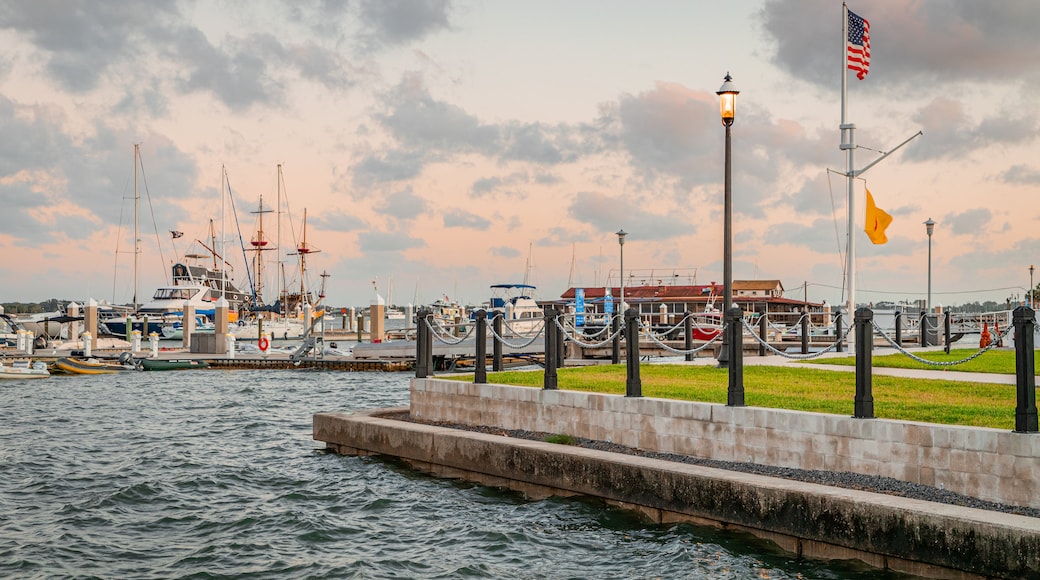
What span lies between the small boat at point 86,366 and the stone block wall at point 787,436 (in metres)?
31.0

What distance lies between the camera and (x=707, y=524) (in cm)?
982

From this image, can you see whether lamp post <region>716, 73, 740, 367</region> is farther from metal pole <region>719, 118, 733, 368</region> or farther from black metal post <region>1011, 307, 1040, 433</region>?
black metal post <region>1011, 307, 1040, 433</region>

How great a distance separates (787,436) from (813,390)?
328cm

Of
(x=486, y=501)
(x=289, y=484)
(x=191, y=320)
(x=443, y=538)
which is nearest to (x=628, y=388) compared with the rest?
(x=486, y=501)

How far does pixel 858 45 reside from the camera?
2530 cm

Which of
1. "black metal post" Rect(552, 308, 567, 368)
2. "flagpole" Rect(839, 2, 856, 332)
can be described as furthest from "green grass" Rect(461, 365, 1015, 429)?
"flagpole" Rect(839, 2, 856, 332)

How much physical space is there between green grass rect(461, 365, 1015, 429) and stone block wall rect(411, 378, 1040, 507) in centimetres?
83

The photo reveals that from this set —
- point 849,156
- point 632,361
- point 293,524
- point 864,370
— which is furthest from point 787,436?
point 849,156

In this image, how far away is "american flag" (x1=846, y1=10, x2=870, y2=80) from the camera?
82.7ft

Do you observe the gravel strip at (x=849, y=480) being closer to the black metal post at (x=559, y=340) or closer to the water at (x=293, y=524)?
the water at (x=293, y=524)

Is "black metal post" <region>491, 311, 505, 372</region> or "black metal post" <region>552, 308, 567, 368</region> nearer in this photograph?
"black metal post" <region>552, 308, 567, 368</region>

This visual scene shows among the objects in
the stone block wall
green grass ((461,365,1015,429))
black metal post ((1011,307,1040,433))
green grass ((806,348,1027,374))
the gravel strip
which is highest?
black metal post ((1011,307,1040,433))

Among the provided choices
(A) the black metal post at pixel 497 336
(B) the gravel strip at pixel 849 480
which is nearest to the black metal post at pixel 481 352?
(A) the black metal post at pixel 497 336

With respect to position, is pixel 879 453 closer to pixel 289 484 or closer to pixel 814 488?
pixel 814 488
